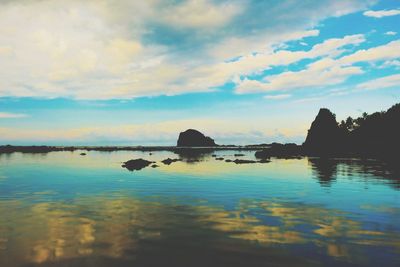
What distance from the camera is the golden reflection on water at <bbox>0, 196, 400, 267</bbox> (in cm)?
1395

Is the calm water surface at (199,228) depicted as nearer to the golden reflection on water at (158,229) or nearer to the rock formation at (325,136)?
the golden reflection on water at (158,229)

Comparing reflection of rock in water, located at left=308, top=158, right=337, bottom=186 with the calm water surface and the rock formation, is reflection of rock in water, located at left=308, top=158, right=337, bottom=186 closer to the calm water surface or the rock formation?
the calm water surface

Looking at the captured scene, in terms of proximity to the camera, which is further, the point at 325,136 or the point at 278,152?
the point at 325,136

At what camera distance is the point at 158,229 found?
1755 cm

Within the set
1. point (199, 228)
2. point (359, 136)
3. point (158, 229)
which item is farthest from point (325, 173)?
point (359, 136)

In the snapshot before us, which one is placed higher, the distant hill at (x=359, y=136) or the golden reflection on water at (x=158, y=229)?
the distant hill at (x=359, y=136)

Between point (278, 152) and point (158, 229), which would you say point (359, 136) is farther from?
point (158, 229)

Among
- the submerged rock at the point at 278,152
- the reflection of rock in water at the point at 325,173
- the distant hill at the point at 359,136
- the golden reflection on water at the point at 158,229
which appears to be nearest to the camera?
the golden reflection on water at the point at 158,229

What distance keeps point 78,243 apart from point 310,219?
1311 cm

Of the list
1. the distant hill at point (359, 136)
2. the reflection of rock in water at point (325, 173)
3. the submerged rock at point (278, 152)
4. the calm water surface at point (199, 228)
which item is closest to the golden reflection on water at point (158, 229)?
the calm water surface at point (199, 228)

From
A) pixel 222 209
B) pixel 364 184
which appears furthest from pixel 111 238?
pixel 364 184

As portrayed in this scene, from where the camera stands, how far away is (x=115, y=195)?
99.3 ft

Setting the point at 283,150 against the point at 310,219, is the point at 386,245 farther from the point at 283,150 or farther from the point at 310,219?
the point at 283,150

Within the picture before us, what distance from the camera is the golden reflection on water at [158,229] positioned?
45.8ft
